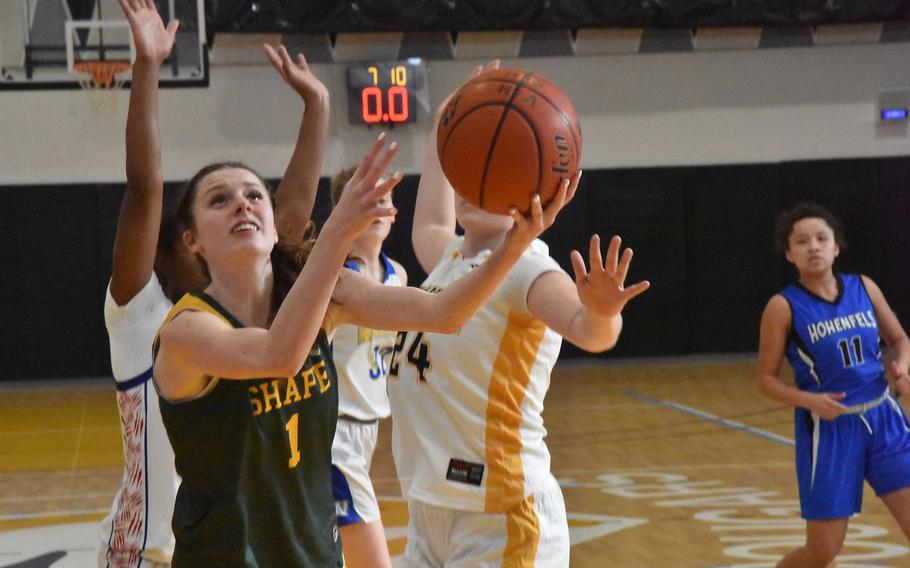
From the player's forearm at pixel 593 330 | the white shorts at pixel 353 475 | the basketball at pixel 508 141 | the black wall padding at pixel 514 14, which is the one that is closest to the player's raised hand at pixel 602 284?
the player's forearm at pixel 593 330

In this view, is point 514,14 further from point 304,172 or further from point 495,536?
point 495,536

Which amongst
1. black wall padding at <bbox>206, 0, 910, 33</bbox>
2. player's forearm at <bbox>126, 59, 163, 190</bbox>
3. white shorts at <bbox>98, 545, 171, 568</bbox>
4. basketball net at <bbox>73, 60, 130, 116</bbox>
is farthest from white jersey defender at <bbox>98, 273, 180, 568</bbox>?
black wall padding at <bbox>206, 0, 910, 33</bbox>

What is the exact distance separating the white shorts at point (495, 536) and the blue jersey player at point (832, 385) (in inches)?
79.2

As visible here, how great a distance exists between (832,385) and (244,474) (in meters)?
3.31

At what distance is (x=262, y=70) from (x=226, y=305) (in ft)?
36.6

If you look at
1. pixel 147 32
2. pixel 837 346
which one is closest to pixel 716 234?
pixel 837 346

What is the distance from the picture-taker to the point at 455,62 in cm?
1349

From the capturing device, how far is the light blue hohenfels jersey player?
5.08 metres

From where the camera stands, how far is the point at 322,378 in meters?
2.67

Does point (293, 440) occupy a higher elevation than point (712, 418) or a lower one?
higher

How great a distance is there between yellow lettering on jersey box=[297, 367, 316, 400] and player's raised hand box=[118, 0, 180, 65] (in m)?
0.90

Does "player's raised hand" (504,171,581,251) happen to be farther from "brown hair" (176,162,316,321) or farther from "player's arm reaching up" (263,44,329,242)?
"player's arm reaching up" (263,44,329,242)

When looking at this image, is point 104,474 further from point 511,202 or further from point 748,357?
point 748,357

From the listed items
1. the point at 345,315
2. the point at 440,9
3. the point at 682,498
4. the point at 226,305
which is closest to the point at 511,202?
the point at 345,315
